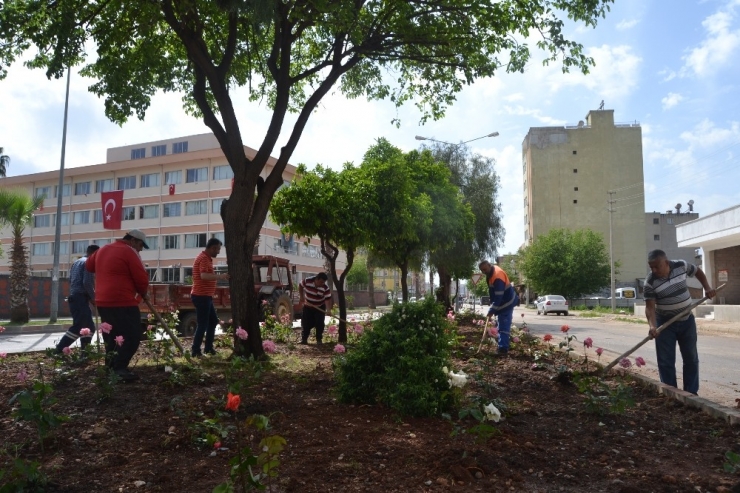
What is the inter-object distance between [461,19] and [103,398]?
7134mm

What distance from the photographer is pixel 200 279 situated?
8398 mm

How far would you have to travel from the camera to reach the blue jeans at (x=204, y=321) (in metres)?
8.09

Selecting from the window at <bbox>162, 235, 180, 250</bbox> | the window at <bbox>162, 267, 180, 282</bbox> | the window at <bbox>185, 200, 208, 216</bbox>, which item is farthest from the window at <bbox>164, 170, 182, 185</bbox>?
the window at <bbox>162, 267, 180, 282</bbox>

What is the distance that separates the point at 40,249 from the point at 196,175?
17.7m

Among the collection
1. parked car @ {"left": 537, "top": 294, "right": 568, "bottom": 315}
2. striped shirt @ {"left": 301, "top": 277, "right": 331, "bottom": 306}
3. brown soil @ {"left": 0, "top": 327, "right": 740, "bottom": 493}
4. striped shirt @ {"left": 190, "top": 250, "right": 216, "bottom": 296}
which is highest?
striped shirt @ {"left": 190, "top": 250, "right": 216, "bottom": 296}

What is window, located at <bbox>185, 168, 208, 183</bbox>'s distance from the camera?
1855 inches

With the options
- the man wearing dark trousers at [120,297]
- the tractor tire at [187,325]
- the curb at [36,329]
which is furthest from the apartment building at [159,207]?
the man wearing dark trousers at [120,297]

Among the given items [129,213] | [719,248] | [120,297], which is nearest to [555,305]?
[719,248]

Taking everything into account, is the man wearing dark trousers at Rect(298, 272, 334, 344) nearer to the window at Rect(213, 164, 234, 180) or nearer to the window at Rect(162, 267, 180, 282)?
the window at Rect(213, 164, 234, 180)

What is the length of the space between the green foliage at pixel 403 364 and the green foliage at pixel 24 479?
90.7 inches

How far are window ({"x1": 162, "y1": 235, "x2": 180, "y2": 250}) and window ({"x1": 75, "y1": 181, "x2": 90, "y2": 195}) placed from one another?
8947 mm

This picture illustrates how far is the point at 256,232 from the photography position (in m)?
7.98

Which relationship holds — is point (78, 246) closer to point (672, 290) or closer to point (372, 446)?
point (672, 290)

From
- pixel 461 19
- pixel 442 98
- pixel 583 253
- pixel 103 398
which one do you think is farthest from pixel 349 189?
pixel 583 253
